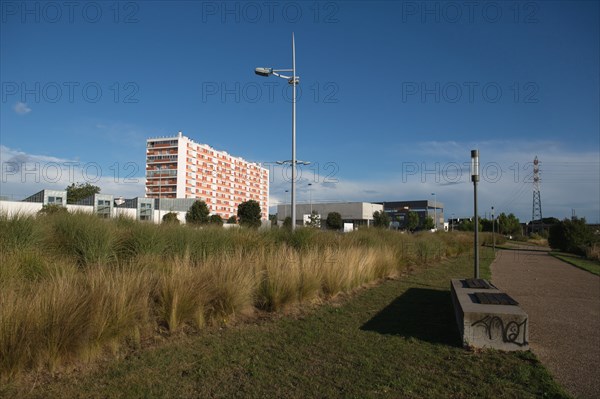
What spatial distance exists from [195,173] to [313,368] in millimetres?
118468

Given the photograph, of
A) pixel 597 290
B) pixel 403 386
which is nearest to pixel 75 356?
pixel 403 386

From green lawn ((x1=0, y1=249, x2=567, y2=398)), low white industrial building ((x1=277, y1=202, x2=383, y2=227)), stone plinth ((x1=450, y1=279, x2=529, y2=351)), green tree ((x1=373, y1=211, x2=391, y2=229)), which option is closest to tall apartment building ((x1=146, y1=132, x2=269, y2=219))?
low white industrial building ((x1=277, y1=202, x2=383, y2=227))

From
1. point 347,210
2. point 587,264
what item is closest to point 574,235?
point 587,264

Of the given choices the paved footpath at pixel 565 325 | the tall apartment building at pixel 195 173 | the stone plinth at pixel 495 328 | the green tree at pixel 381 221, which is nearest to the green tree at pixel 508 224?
the green tree at pixel 381 221

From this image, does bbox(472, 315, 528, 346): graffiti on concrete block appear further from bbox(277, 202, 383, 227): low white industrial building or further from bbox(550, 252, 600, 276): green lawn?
bbox(277, 202, 383, 227): low white industrial building

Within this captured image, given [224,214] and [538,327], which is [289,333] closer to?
[538,327]

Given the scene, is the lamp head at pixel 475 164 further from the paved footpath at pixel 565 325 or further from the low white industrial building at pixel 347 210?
the low white industrial building at pixel 347 210

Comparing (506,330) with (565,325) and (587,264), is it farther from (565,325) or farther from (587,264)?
(587,264)

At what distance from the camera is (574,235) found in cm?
3158

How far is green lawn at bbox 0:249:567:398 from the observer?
12.8 ft

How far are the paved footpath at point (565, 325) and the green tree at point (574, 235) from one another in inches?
792

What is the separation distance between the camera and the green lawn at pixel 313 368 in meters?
3.90

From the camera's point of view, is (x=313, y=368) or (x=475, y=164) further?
(x=475, y=164)

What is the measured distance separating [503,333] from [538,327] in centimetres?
222
